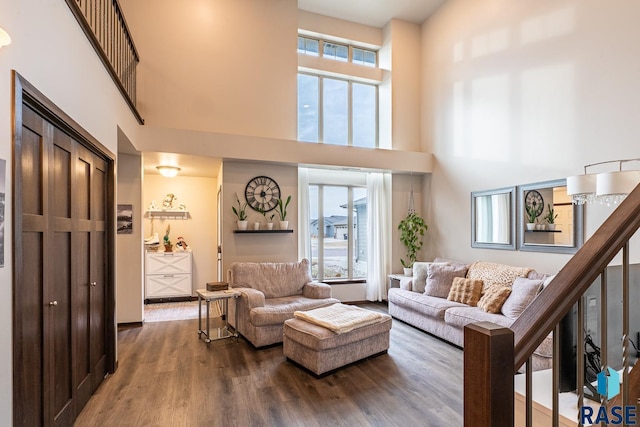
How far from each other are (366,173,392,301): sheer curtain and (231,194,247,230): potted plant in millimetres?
2369

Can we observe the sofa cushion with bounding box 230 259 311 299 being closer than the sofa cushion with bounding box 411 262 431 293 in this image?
Yes

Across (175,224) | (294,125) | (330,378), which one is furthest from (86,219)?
(175,224)

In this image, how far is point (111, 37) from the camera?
3.49m

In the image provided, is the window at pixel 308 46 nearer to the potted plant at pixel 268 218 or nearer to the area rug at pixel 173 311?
the potted plant at pixel 268 218

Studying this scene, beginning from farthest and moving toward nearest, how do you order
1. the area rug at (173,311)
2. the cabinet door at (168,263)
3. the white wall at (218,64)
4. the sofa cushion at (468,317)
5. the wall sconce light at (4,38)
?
the cabinet door at (168,263)
the area rug at (173,311)
the white wall at (218,64)
the sofa cushion at (468,317)
the wall sconce light at (4,38)

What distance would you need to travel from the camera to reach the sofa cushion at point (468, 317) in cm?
→ 369

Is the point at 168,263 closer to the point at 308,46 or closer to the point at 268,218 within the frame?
the point at 268,218

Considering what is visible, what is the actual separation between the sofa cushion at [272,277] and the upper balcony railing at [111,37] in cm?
243

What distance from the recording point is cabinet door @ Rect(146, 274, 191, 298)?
20.5 ft

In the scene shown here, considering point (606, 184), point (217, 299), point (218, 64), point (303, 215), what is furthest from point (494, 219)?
point (218, 64)

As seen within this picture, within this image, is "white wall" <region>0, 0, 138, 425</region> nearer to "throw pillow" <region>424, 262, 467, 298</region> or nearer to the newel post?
the newel post

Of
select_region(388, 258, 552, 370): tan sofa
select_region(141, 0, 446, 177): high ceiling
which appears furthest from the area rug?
select_region(388, 258, 552, 370): tan sofa

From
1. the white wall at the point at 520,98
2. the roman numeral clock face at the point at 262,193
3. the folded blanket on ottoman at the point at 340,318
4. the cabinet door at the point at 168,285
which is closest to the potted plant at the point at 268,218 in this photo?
the roman numeral clock face at the point at 262,193

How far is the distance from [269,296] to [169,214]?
124 inches
